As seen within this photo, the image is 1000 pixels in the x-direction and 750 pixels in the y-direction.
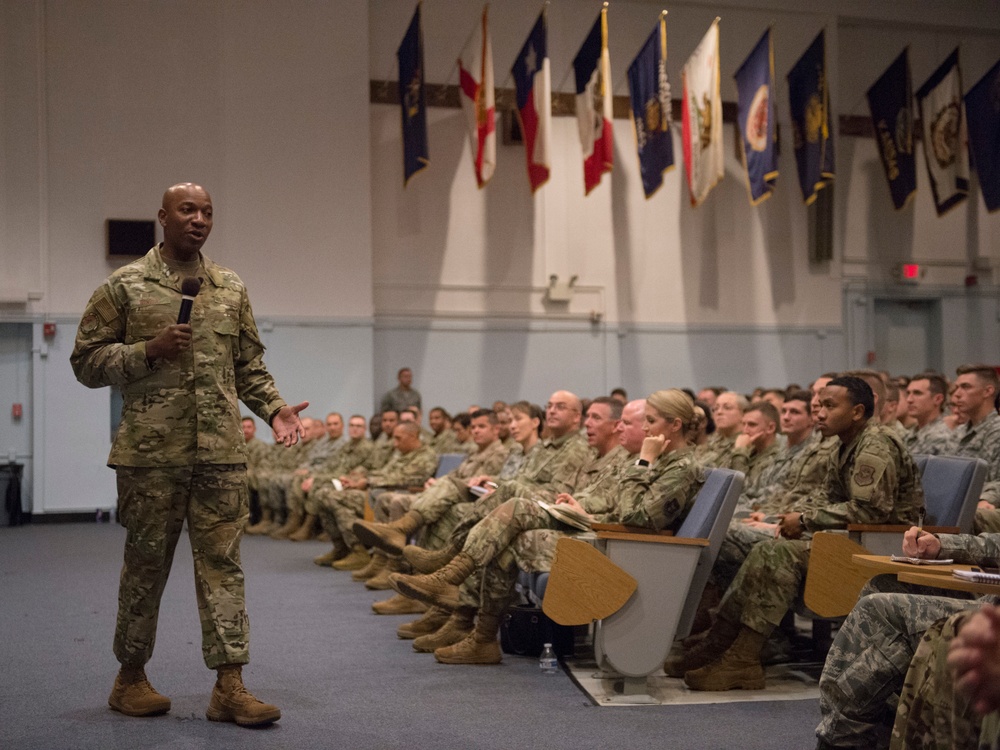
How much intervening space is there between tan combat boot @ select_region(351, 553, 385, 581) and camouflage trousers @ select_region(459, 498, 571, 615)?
9.07ft

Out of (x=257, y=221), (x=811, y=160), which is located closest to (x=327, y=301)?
(x=257, y=221)

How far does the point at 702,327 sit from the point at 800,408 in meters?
8.76

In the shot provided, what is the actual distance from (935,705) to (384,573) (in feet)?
17.3

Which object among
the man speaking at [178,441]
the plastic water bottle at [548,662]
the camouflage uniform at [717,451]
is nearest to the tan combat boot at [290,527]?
the camouflage uniform at [717,451]

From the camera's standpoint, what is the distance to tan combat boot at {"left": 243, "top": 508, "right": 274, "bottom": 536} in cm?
1065

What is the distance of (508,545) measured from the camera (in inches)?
181

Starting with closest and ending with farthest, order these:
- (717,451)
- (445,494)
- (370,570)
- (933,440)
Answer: (933,440) → (445,494) → (717,451) → (370,570)

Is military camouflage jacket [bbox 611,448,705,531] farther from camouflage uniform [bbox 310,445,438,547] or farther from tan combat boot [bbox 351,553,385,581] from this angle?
camouflage uniform [bbox 310,445,438,547]

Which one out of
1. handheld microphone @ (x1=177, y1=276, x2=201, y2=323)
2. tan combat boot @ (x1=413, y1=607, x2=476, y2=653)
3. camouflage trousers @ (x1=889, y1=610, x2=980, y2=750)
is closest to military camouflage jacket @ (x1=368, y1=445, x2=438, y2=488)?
tan combat boot @ (x1=413, y1=607, x2=476, y2=653)

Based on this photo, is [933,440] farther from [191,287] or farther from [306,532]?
[306,532]

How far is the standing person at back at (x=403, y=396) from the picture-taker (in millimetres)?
13148

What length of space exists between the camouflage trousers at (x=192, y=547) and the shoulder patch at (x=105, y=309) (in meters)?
0.50

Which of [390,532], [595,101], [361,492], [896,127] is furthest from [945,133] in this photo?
[390,532]

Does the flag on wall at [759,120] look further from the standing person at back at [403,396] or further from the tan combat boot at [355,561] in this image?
the tan combat boot at [355,561]
